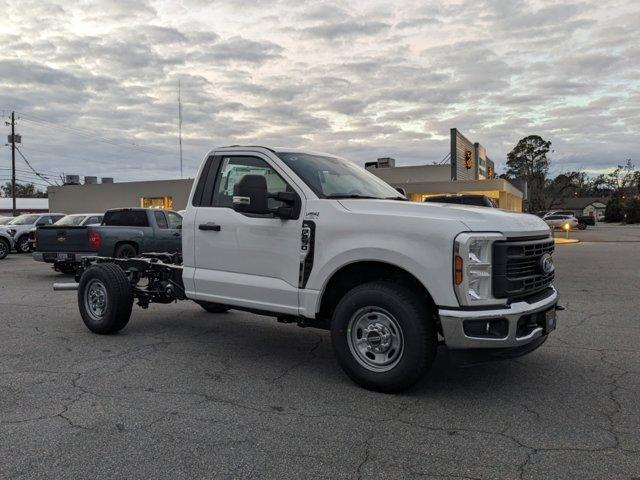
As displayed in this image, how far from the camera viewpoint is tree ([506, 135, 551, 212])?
94688mm

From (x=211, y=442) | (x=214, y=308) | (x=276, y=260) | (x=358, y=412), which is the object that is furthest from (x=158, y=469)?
(x=214, y=308)

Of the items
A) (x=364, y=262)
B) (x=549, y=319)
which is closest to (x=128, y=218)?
(x=364, y=262)

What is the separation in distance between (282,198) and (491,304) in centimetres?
193

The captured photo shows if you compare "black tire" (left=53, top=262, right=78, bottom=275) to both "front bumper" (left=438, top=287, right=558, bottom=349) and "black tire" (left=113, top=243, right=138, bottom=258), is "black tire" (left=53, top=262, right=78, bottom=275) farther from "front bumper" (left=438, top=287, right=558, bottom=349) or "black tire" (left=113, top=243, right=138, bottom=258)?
"front bumper" (left=438, top=287, right=558, bottom=349)

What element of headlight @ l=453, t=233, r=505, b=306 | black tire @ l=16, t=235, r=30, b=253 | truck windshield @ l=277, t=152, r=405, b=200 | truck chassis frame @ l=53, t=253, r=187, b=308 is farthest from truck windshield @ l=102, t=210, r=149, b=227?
headlight @ l=453, t=233, r=505, b=306

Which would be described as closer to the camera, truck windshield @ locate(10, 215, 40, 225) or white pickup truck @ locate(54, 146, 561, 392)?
white pickup truck @ locate(54, 146, 561, 392)

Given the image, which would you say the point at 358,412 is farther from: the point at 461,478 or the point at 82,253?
the point at 82,253

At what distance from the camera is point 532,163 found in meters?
98.1

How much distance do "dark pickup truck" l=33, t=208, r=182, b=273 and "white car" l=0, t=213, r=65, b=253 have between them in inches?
347

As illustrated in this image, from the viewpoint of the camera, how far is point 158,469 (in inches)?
123

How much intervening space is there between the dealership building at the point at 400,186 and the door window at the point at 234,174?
3007 cm

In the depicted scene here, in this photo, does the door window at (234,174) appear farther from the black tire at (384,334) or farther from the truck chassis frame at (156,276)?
the black tire at (384,334)

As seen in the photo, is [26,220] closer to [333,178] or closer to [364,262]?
[333,178]

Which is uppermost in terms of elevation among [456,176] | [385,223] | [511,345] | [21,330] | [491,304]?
[456,176]
